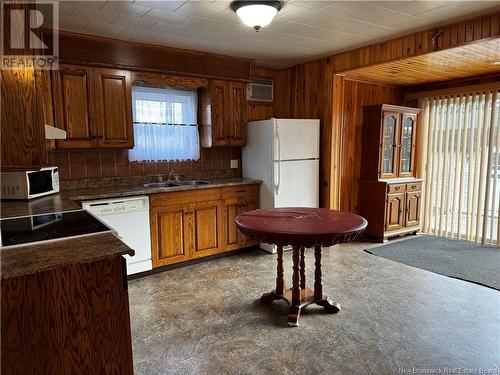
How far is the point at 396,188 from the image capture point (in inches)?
189

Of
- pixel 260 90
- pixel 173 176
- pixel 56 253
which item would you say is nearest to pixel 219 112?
pixel 260 90

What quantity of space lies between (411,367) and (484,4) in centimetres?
276

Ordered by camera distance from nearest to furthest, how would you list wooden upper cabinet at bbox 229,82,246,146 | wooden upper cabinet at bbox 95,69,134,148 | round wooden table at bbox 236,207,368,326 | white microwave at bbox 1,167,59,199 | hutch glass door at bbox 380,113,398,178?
round wooden table at bbox 236,207,368,326 → white microwave at bbox 1,167,59,199 → wooden upper cabinet at bbox 95,69,134,148 → wooden upper cabinet at bbox 229,82,246,146 → hutch glass door at bbox 380,113,398,178

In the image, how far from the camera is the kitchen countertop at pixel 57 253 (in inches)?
51.9

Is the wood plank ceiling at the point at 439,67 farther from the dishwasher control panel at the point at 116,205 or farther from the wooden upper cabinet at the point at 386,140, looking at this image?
the dishwasher control panel at the point at 116,205

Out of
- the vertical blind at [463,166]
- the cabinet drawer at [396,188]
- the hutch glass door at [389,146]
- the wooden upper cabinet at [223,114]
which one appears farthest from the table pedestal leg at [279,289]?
the vertical blind at [463,166]

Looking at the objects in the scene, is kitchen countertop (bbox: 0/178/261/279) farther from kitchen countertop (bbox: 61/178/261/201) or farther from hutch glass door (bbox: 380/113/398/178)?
hutch glass door (bbox: 380/113/398/178)

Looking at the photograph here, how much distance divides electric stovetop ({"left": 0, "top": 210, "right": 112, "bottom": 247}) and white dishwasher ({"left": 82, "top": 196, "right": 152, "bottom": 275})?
890 millimetres

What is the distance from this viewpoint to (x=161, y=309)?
285 cm

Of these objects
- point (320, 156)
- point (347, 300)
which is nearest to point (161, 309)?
point (347, 300)

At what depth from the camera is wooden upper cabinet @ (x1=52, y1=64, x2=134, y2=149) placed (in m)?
3.25

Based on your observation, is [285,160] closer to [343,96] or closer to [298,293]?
[343,96]

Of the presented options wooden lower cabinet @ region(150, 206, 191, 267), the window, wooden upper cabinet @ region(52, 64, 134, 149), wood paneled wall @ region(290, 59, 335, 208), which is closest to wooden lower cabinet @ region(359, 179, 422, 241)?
wood paneled wall @ region(290, 59, 335, 208)

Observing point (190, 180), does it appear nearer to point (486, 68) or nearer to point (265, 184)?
point (265, 184)
